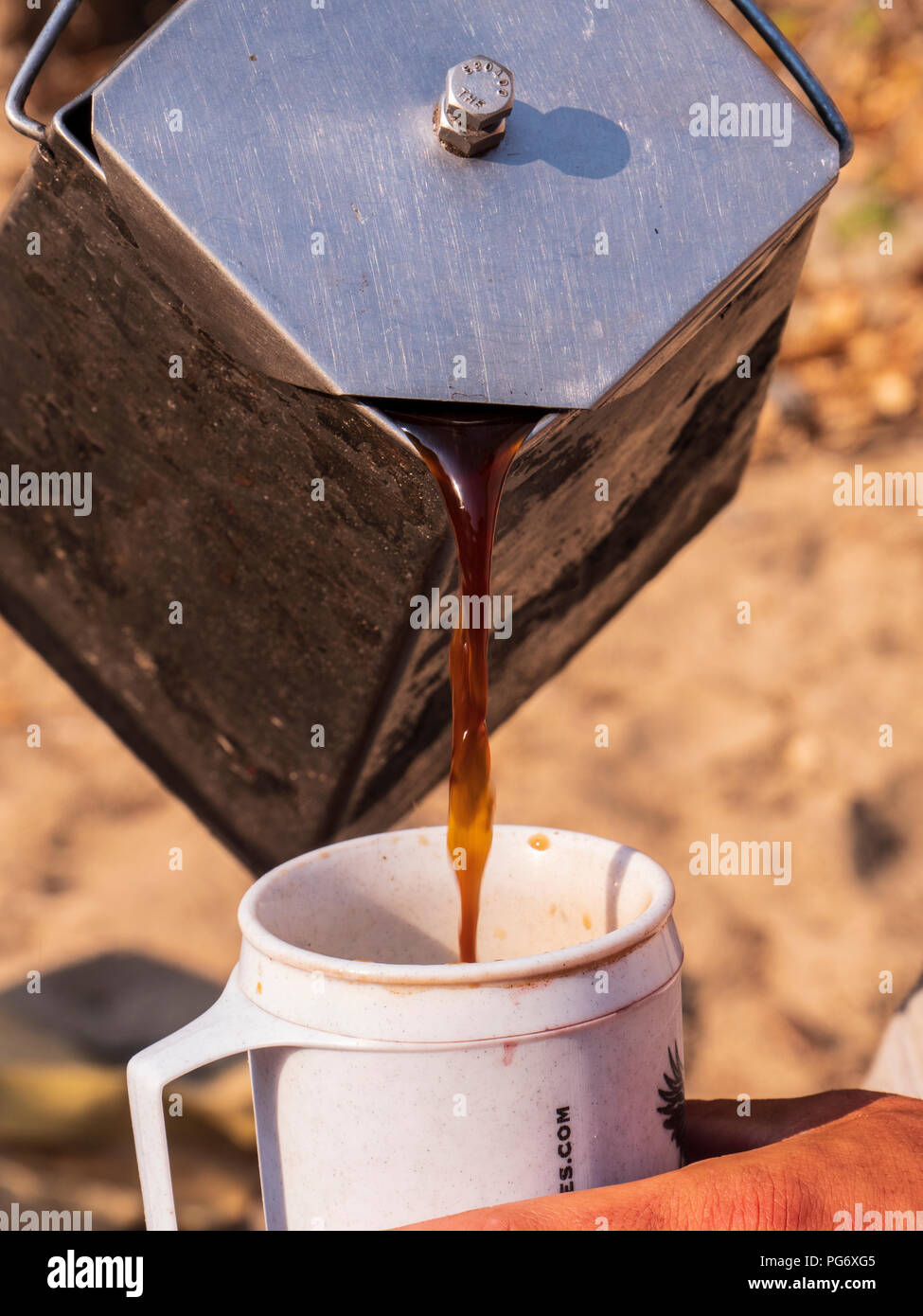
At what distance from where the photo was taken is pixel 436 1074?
18.7 inches

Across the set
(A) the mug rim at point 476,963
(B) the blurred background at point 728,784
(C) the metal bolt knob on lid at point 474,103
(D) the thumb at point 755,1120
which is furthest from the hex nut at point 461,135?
(B) the blurred background at point 728,784

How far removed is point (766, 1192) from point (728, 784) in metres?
1.84

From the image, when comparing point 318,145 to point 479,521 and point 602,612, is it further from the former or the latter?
point 602,612

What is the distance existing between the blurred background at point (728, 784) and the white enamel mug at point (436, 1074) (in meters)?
1.09

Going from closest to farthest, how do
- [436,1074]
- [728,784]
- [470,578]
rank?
[436,1074]
[470,578]
[728,784]

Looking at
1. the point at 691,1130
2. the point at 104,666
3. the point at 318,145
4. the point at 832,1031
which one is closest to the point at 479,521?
the point at 318,145

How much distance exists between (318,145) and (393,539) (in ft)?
0.61

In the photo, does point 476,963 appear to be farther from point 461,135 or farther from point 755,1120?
point 461,135

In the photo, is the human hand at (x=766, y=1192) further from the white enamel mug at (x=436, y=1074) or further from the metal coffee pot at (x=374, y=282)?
the metal coffee pot at (x=374, y=282)

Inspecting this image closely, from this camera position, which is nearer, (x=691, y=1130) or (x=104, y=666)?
(x=691, y=1130)

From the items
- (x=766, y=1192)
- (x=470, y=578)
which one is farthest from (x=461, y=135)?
(x=766, y=1192)

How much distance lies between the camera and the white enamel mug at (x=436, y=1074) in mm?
475

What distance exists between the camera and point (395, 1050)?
0.47 metres

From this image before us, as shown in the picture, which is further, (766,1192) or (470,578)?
(470,578)
